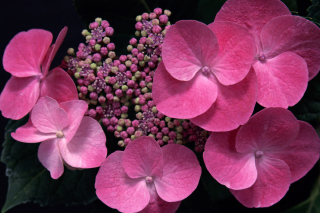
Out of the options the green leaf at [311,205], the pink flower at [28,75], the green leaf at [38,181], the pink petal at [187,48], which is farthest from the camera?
the green leaf at [311,205]

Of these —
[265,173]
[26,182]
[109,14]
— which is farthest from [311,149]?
[26,182]

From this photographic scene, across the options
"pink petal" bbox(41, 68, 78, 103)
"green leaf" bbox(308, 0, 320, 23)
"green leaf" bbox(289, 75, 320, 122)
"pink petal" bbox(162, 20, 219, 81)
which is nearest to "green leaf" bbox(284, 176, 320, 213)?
"green leaf" bbox(289, 75, 320, 122)

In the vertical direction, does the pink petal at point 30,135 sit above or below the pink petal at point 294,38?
below

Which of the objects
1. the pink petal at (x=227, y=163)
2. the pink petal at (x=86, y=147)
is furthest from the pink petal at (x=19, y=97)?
the pink petal at (x=227, y=163)

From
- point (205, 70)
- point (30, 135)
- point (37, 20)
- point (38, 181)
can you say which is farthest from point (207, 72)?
point (37, 20)

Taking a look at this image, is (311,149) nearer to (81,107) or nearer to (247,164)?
(247,164)

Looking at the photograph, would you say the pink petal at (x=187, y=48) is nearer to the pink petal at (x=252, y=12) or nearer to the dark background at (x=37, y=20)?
the pink petal at (x=252, y=12)

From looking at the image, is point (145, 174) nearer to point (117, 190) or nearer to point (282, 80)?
point (117, 190)
